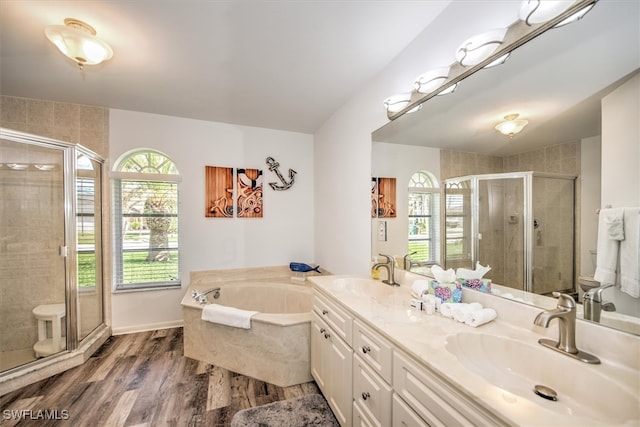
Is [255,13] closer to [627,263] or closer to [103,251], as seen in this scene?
[627,263]

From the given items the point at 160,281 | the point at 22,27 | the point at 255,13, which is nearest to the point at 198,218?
the point at 160,281

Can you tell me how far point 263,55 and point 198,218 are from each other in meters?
2.08

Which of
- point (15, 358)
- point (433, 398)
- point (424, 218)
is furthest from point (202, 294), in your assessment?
point (433, 398)

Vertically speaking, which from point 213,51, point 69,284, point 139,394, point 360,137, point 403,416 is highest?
point 213,51

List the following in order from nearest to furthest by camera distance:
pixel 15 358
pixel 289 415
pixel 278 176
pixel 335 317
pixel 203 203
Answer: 1. pixel 335 317
2. pixel 289 415
3. pixel 15 358
4. pixel 203 203
5. pixel 278 176

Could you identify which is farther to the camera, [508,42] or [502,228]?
[502,228]

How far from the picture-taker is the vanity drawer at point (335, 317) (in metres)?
1.44

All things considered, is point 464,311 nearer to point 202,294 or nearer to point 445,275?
point 445,275

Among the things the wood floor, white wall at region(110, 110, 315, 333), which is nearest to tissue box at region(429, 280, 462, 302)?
the wood floor

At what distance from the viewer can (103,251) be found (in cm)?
283

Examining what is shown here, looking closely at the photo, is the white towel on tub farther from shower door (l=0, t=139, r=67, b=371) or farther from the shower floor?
the shower floor

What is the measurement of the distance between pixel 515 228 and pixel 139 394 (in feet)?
9.00

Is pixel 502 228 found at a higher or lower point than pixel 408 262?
higher

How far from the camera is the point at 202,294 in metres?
2.53
